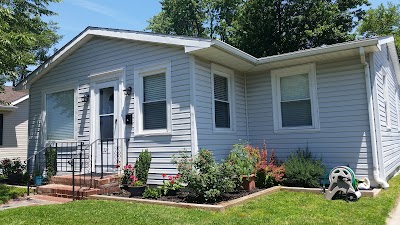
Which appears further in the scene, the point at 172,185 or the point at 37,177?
the point at 37,177

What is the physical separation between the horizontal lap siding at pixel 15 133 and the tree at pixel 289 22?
13.1 metres

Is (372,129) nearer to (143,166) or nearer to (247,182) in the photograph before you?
(247,182)

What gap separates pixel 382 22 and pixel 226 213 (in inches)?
1099

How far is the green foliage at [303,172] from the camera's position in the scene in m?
7.31

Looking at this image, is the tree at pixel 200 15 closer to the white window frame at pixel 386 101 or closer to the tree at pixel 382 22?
the tree at pixel 382 22

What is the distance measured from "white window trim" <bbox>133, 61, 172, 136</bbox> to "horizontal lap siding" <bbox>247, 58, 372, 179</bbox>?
311 centimetres

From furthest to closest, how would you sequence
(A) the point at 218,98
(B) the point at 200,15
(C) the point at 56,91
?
(B) the point at 200,15
(C) the point at 56,91
(A) the point at 218,98

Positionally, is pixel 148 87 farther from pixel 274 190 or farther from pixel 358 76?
pixel 358 76

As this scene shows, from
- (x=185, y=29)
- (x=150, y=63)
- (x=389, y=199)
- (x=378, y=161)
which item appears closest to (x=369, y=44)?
(x=378, y=161)

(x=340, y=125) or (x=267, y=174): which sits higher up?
(x=340, y=125)

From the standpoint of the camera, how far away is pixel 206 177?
19.6 feet

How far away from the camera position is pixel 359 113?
7.66 metres

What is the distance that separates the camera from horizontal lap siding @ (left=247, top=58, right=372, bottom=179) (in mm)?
7605

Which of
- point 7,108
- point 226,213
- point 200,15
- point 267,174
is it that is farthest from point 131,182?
point 200,15
